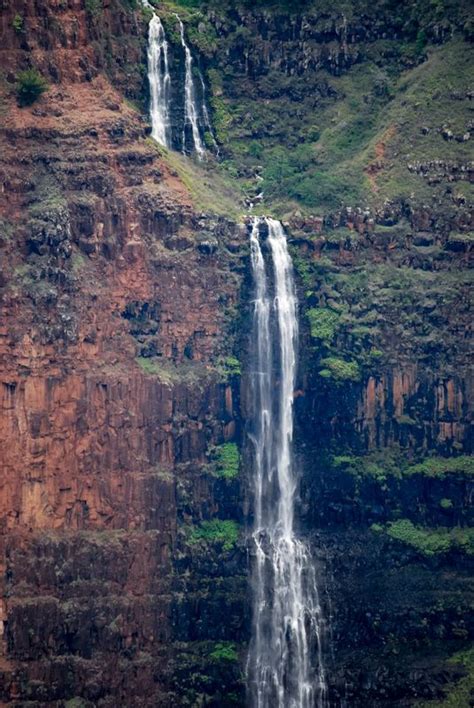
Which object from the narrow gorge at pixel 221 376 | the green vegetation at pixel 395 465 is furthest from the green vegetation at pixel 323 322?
the green vegetation at pixel 395 465

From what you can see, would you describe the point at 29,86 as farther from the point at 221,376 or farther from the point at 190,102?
the point at 221,376

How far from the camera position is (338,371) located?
91.5 meters

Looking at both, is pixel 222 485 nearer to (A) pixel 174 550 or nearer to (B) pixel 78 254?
(A) pixel 174 550

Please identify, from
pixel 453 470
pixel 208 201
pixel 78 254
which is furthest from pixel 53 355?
pixel 453 470

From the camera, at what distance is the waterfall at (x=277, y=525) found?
88.6 m

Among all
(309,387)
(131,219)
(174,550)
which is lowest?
(174,550)

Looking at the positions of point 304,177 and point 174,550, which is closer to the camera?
point 174,550

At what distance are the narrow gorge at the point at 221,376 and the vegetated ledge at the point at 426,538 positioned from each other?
0.10 metres

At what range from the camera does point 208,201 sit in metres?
92.5

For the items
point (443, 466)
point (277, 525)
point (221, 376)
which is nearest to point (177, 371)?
point (221, 376)

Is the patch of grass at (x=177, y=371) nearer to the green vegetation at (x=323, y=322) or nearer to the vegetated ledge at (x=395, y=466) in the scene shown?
the green vegetation at (x=323, y=322)

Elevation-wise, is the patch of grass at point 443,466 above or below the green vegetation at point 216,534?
above

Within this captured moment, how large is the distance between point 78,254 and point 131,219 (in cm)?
248

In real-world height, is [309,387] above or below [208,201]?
below
